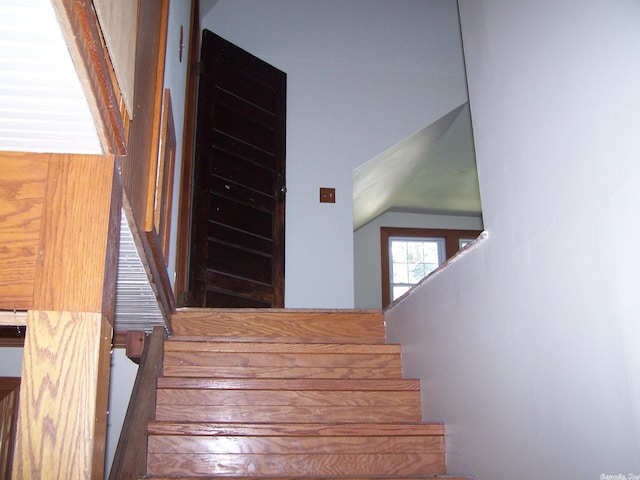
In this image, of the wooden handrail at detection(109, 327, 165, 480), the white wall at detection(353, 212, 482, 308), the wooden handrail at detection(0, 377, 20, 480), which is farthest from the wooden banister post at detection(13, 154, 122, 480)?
the white wall at detection(353, 212, 482, 308)

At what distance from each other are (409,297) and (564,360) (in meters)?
1.51

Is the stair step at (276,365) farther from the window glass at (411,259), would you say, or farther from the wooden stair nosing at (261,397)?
the window glass at (411,259)

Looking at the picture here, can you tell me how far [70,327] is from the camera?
151cm

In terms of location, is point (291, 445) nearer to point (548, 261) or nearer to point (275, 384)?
point (275, 384)

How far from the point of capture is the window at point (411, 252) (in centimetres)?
802

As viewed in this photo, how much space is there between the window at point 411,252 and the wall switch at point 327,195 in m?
2.58

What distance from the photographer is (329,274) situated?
5328 millimetres

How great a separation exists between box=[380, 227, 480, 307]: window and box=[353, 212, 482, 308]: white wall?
0.07 m

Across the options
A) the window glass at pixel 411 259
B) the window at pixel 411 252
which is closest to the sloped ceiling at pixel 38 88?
the window at pixel 411 252

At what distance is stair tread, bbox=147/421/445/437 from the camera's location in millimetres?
2613

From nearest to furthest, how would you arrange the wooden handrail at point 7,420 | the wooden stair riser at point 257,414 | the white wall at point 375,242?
the wooden stair riser at point 257,414, the wooden handrail at point 7,420, the white wall at point 375,242

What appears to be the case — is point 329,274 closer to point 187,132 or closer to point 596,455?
point 187,132

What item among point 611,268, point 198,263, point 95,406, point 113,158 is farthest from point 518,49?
point 198,263

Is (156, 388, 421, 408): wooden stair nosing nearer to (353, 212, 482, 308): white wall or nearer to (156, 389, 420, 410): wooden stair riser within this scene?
(156, 389, 420, 410): wooden stair riser
